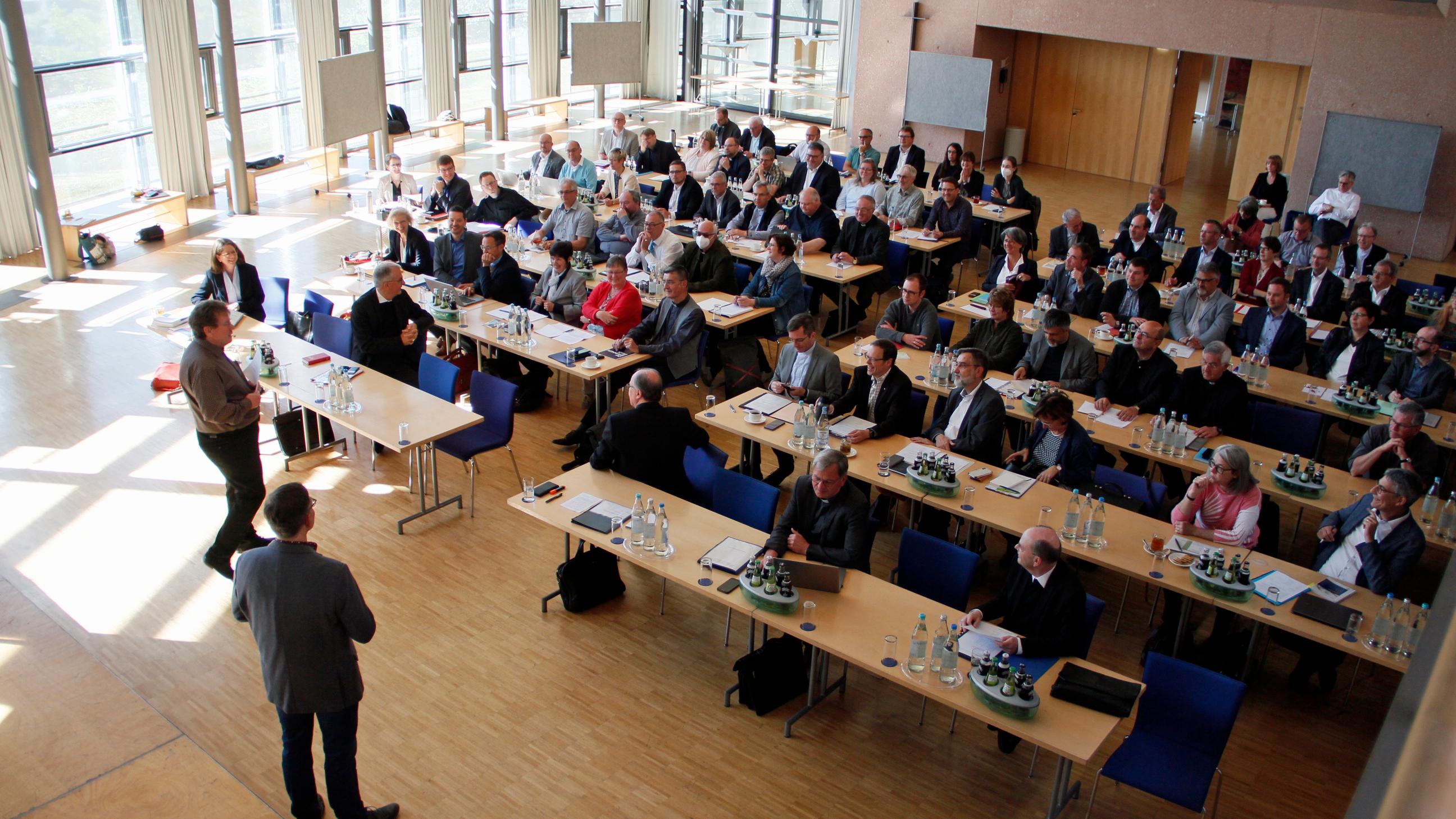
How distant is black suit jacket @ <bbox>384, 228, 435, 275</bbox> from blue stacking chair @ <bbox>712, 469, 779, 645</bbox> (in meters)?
5.45

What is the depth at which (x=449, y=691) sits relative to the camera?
6945 mm

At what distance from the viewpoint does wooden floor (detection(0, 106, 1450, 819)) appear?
6.19m

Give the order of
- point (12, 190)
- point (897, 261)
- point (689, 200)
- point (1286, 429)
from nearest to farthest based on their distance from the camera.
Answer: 1. point (1286, 429)
2. point (897, 261)
3. point (689, 200)
4. point (12, 190)

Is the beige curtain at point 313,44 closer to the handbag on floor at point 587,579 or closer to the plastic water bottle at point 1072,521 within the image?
the handbag on floor at point 587,579

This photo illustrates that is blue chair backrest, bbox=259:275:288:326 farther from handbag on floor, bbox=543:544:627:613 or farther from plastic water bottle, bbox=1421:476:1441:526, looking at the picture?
plastic water bottle, bbox=1421:476:1441:526

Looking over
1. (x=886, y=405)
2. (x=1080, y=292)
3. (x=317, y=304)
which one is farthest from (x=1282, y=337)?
(x=317, y=304)

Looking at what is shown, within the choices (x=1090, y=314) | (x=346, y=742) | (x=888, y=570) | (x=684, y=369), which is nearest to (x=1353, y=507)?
(x=888, y=570)

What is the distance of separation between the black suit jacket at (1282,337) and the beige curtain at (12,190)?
13280 millimetres

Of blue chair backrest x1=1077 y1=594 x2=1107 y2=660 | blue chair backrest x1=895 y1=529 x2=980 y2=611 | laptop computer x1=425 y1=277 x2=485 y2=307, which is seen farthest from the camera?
laptop computer x1=425 y1=277 x2=485 y2=307

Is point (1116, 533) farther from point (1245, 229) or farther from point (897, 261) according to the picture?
point (1245, 229)

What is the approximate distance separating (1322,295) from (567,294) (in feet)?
24.4

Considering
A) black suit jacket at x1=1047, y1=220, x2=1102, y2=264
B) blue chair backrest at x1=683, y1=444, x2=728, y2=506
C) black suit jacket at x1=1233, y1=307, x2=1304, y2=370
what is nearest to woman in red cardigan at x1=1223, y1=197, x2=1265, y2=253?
black suit jacket at x1=1047, y1=220, x2=1102, y2=264

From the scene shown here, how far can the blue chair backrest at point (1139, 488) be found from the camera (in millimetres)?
7609

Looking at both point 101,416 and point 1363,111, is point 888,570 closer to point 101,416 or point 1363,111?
point 101,416
